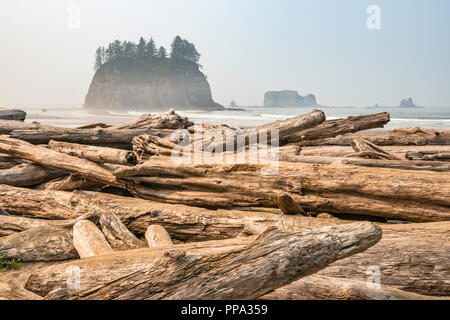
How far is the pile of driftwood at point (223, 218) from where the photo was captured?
2199mm

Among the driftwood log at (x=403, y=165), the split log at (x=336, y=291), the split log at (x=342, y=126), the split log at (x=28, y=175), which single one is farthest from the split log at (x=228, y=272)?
the split log at (x=28, y=175)

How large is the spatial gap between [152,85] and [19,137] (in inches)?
3704

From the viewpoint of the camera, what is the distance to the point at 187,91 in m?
98.8

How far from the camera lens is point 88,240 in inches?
152

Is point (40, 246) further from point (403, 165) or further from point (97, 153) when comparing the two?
point (403, 165)

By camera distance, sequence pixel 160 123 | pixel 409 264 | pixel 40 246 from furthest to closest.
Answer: pixel 160 123 < pixel 40 246 < pixel 409 264

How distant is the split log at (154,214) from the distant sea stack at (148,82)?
87.1 metres

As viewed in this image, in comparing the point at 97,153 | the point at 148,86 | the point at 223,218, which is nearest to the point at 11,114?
the point at 97,153

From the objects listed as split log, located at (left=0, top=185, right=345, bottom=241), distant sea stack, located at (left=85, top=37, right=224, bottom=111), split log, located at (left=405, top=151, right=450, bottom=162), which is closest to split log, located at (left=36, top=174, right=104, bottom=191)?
split log, located at (left=0, top=185, right=345, bottom=241)

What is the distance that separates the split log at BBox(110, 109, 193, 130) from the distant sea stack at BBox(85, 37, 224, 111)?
84525 millimetres

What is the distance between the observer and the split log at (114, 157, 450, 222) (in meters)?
3.84

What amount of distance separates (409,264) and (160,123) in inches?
224

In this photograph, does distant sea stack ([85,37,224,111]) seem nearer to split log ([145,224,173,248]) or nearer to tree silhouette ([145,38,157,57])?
tree silhouette ([145,38,157,57])
